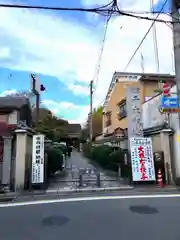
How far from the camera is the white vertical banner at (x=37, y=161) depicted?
560 inches

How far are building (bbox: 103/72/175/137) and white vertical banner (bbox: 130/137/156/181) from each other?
864 centimetres

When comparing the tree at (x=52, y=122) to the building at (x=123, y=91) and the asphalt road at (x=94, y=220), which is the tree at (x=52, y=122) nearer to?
the building at (x=123, y=91)

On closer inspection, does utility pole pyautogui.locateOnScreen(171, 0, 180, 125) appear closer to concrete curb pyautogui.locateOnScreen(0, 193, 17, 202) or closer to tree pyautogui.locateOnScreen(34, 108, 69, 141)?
concrete curb pyautogui.locateOnScreen(0, 193, 17, 202)

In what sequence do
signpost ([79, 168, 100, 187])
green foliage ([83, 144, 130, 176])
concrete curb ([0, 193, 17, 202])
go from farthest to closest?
1. green foliage ([83, 144, 130, 176])
2. signpost ([79, 168, 100, 187])
3. concrete curb ([0, 193, 17, 202])

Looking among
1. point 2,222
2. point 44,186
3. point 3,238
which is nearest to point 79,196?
point 44,186

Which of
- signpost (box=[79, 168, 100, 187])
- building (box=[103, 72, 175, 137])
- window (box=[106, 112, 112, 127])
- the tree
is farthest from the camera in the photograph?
window (box=[106, 112, 112, 127])

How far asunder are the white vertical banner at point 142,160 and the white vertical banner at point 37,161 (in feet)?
15.6

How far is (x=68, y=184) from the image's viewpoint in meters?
16.0

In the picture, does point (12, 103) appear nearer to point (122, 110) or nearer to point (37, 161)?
point (37, 161)

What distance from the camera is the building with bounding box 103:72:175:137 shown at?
87.6 ft

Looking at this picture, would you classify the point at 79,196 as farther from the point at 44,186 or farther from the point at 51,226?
the point at 51,226

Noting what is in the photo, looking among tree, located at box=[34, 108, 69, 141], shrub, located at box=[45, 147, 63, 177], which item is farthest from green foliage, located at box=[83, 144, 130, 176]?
tree, located at box=[34, 108, 69, 141]

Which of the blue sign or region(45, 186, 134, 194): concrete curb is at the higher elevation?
the blue sign

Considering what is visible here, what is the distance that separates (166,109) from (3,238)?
11.0m
